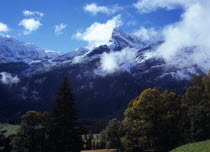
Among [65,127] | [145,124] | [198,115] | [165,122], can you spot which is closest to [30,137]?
[65,127]

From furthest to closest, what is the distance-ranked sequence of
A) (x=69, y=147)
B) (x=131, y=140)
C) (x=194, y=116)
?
(x=131, y=140) → (x=194, y=116) → (x=69, y=147)

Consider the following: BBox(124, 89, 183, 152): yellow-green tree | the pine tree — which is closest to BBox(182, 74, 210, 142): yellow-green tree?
BBox(124, 89, 183, 152): yellow-green tree

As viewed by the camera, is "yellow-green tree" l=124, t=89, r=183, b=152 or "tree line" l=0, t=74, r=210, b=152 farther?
"yellow-green tree" l=124, t=89, r=183, b=152

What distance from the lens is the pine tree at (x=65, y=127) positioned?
45.6m

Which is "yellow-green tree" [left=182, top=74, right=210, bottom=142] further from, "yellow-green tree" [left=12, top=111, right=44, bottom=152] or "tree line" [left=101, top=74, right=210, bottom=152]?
"yellow-green tree" [left=12, top=111, right=44, bottom=152]


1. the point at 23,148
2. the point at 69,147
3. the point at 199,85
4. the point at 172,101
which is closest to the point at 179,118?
the point at 172,101

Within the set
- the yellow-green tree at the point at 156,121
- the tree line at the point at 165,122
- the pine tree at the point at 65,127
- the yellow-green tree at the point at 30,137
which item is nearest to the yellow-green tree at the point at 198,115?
the tree line at the point at 165,122

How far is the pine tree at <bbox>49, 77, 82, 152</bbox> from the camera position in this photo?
45.6m

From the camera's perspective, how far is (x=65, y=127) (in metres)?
46.3

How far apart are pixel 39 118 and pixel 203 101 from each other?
145 feet

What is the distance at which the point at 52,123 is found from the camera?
46969 mm

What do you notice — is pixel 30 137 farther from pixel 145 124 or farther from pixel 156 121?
pixel 156 121

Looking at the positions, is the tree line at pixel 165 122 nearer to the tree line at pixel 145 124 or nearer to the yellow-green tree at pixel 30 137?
the tree line at pixel 145 124

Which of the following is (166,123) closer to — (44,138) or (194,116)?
(194,116)
